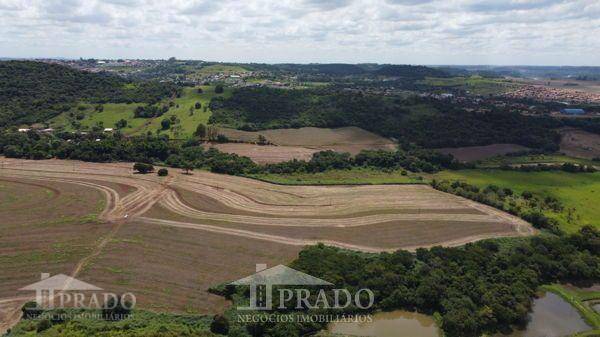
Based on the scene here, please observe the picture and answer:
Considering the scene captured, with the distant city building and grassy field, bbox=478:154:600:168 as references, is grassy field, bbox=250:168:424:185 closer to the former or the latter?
grassy field, bbox=478:154:600:168

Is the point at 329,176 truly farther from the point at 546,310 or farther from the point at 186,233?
the point at 546,310

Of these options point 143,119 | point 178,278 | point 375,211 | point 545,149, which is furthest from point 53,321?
point 545,149

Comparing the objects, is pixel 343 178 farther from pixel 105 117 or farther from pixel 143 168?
pixel 105 117

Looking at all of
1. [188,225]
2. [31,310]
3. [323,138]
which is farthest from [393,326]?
[323,138]

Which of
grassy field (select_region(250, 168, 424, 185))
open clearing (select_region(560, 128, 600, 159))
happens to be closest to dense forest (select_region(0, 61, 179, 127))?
grassy field (select_region(250, 168, 424, 185))

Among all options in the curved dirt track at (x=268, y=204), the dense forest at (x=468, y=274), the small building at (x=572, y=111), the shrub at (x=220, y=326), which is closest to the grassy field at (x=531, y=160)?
the curved dirt track at (x=268, y=204)

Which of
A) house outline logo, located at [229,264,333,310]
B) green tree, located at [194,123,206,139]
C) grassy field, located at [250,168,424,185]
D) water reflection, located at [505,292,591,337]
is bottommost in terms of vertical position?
water reflection, located at [505,292,591,337]
